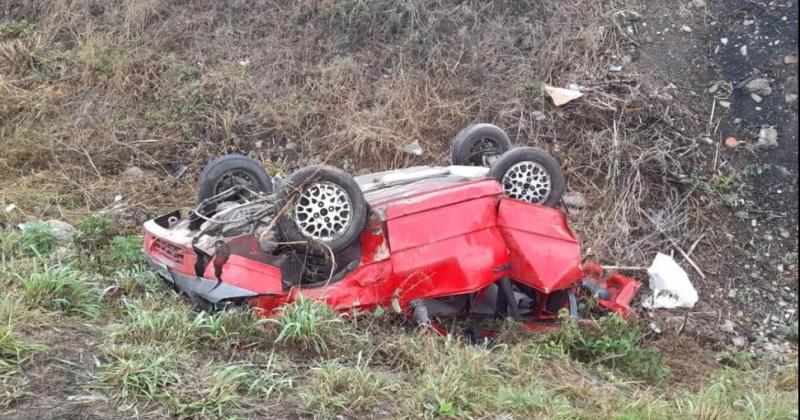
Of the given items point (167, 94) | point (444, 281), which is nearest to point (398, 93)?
point (167, 94)

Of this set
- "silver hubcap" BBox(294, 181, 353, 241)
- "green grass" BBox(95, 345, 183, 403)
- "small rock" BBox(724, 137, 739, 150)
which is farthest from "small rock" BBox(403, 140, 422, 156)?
"green grass" BBox(95, 345, 183, 403)

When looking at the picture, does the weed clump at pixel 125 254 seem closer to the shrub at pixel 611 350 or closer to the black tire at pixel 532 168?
the black tire at pixel 532 168

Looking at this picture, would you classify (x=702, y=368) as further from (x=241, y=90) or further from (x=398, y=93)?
(x=241, y=90)

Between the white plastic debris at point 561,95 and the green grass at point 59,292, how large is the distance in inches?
186

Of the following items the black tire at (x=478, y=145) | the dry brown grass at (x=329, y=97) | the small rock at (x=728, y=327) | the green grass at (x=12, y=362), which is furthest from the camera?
the dry brown grass at (x=329, y=97)

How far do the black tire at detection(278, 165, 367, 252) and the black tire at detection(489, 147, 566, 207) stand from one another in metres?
1.08

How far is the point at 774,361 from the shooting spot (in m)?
5.34

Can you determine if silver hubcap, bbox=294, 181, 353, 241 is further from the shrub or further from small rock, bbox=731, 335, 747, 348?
small rock, bbox=731, 335, 747, 348

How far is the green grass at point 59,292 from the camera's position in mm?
4395

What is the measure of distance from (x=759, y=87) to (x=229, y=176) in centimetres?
496

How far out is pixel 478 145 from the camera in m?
6.22

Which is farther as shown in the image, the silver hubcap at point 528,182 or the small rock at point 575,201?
the small rock at point 575,201

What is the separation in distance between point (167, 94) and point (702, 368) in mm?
6160

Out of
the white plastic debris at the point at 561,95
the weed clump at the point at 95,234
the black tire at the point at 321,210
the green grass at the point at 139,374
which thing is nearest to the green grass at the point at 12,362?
the green grass at the point at 139,374
